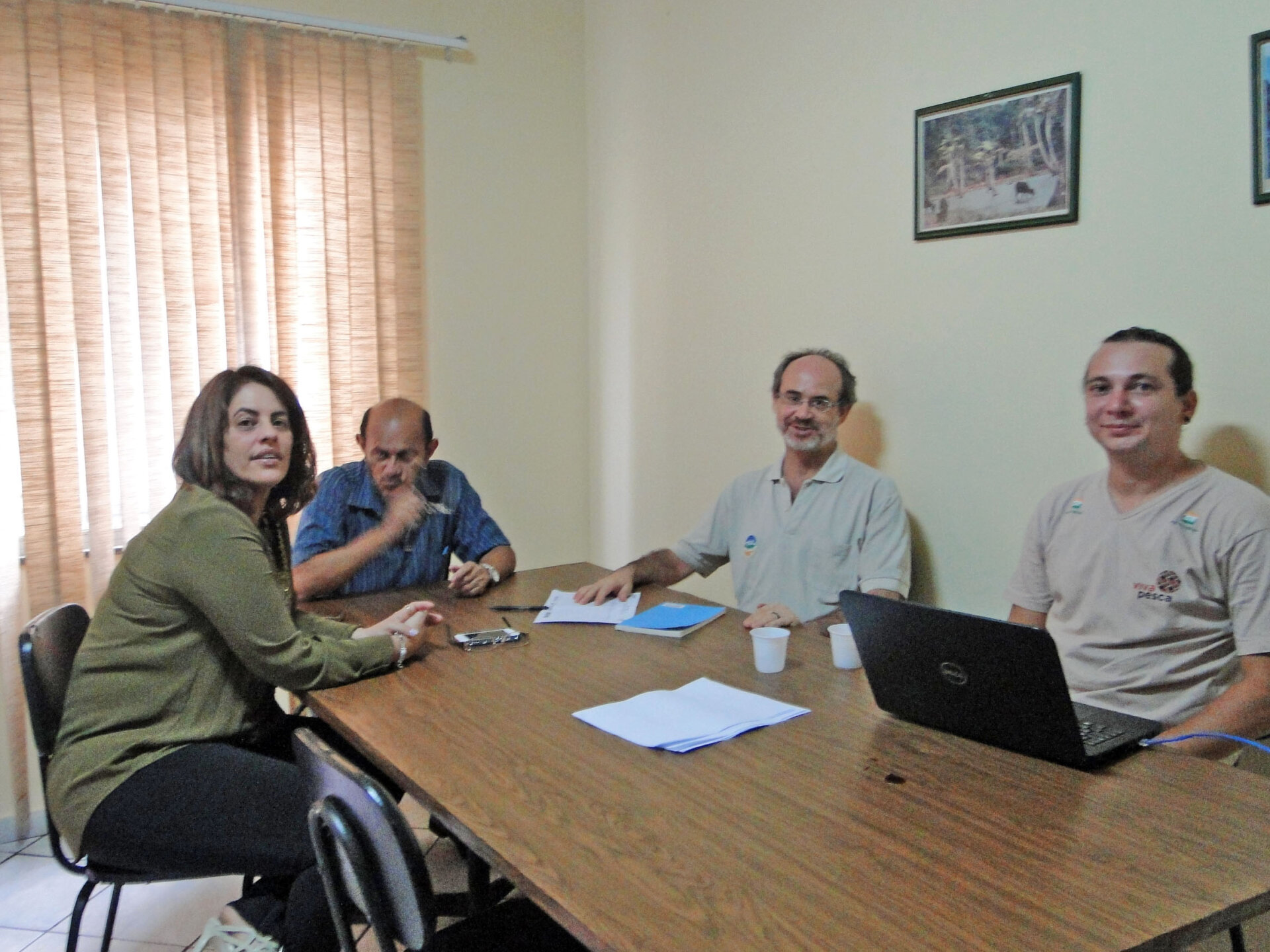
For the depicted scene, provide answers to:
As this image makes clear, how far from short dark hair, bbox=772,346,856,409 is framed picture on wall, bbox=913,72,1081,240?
38 cm

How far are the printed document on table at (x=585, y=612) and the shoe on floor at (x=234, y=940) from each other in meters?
0.85

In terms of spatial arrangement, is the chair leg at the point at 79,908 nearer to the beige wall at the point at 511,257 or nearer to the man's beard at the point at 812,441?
the man's beard at the point at 812,441

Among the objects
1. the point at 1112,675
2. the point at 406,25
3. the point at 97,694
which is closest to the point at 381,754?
the point at 97,694

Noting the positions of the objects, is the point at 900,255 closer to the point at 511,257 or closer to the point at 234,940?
the point at 511,257

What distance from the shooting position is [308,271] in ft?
11.0

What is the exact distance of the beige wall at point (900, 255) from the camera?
2.08 metres

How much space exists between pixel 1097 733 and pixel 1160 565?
634 mm

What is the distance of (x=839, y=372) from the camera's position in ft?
8.84

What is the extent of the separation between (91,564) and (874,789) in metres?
2.61

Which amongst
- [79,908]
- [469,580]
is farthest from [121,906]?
[469,580]

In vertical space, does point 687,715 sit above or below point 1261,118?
below

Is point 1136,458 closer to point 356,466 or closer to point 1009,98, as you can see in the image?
point 1009,98

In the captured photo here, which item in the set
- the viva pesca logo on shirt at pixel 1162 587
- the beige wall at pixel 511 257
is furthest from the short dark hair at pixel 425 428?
the viva pesca logo on shirt at pixel 1162 587

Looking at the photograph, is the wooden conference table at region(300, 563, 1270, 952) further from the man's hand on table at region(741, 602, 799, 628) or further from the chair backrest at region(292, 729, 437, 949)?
the man's hand on table at region(741, 602, 799, 628)
